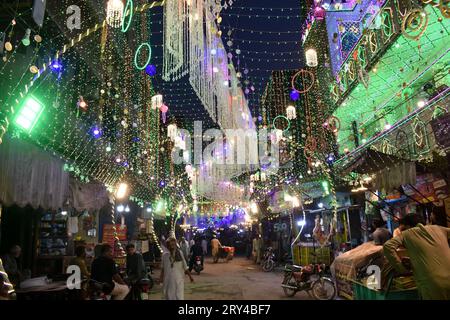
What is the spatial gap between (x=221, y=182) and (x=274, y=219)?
5.76m

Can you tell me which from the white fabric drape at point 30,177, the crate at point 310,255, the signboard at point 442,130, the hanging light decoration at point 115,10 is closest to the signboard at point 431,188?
the signboard at point 442,130

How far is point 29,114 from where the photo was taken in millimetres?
8758

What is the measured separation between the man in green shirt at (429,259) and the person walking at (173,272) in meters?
4.83

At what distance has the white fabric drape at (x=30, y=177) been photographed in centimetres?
723

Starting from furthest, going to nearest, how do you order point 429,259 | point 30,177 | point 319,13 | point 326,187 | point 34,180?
point 319,13, point 326,187, point 34,180, point 30,177, point 429,259

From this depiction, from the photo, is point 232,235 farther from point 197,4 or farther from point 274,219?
point 197,4

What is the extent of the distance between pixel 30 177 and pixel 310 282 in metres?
8.94

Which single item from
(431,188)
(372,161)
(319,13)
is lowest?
(431,188)

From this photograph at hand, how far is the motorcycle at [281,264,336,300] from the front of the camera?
35.1 feet

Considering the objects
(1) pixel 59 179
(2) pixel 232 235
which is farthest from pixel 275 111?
(1) pixel 59 179

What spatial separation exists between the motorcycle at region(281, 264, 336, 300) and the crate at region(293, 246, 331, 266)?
3.53 meters

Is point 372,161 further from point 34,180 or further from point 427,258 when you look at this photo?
point 34,180

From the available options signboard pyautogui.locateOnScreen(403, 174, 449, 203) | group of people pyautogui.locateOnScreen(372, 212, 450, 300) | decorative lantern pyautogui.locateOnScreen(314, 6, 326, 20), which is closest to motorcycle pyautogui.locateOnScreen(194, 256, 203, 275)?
signboard pyautogui.locateOnScreen(403, 174, 449, 203)

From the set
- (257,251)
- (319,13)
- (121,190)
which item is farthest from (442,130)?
(257,251)
